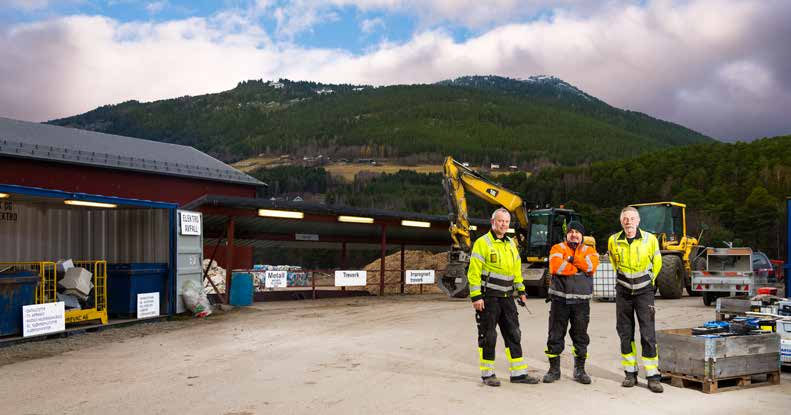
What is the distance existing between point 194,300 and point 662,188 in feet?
216

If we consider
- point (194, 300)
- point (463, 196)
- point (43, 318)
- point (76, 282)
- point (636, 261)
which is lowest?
point (194, 300)

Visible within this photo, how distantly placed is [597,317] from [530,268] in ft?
22.7

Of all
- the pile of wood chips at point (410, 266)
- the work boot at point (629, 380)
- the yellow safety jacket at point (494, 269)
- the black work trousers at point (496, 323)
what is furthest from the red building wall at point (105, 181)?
the work boot at point (629, 380)

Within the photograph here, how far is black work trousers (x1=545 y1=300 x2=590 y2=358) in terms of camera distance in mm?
8648

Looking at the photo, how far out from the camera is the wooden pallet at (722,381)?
824 centimetres

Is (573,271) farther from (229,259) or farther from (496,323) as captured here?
(229,259)

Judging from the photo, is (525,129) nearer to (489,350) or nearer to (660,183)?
(660,183)

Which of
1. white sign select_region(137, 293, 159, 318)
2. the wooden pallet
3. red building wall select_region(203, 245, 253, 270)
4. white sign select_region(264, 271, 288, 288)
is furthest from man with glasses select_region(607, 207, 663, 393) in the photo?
red building wall select_region(203, 245, 253, 270)

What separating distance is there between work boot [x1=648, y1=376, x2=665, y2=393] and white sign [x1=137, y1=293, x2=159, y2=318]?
11.8 metres

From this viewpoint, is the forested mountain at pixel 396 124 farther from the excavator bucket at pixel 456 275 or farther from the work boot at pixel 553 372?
the work boot at pixel 553 372

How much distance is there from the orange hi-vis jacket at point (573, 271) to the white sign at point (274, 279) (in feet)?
50.4

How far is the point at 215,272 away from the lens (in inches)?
1416

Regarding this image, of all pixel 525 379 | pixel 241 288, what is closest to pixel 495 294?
pixel 525 379

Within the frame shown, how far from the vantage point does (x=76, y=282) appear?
1433cm
